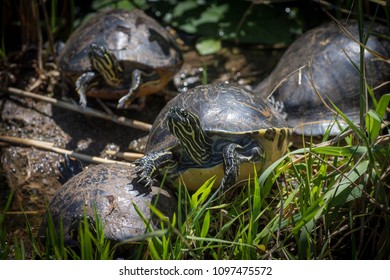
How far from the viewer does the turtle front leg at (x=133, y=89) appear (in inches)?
188

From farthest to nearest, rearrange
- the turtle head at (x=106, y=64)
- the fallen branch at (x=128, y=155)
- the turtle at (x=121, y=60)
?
the turtle at (x=121, y=60)
the turtle head at (x=106, y=64)
the fallen branch at (x=128, y=155)

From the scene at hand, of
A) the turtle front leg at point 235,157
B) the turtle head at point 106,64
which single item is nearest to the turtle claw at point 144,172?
the turtle front leg at point 235,157

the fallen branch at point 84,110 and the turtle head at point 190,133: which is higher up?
the turtle head at point 190,133

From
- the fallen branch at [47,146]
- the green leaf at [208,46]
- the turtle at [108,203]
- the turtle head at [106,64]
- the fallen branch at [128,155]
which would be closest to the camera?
the turtle at [108,203]

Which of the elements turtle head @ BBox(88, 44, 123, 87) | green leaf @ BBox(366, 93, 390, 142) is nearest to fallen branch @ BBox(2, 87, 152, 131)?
turtle head @ BBox(88, 44, 123, 87)

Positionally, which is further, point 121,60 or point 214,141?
point 121,60

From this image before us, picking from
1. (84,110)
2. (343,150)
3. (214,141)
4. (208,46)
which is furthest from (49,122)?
(343,150)

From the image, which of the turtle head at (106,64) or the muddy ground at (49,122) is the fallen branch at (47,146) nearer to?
the muddy ground at (49,122)

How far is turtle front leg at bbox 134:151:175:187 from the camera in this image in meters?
3.56

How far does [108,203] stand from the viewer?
3.40 meters

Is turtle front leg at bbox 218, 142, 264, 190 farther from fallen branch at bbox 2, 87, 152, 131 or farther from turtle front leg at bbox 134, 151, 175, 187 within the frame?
fallen branch at bbox 2, 87, 152, 131

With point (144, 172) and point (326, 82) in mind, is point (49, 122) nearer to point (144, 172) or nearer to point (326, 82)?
point (144, 172)

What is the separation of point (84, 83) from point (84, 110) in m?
0.22

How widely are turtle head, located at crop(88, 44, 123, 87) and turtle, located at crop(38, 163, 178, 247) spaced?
4.41 feet
